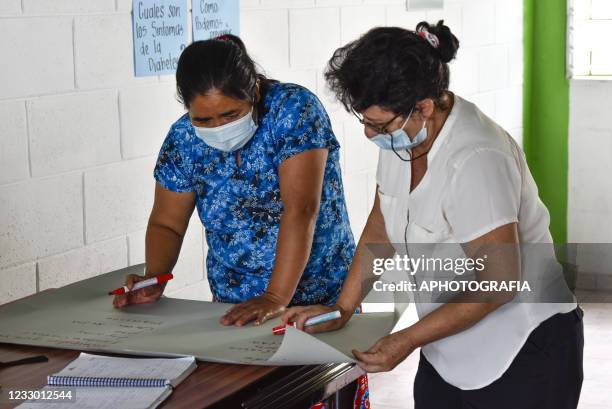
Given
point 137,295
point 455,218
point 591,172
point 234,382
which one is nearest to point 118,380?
point 234,382

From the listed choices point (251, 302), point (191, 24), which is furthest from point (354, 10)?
point (251, 302)

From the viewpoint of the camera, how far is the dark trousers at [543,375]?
180 centimetres

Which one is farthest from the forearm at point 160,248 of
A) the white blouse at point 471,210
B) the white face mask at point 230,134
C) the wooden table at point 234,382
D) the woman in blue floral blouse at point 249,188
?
the white blouse at point 471,210

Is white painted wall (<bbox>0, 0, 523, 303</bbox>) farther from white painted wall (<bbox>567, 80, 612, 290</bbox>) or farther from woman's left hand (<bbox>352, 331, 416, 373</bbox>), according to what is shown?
white painted wall (<bbox>567, 80, 612, 290</bbox>)

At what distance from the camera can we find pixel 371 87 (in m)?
1.66

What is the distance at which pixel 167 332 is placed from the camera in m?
1.91

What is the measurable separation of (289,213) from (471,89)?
9.87 feet

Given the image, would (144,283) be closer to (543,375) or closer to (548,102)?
(543,375)

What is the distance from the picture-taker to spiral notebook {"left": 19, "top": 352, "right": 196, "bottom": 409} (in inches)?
61.6

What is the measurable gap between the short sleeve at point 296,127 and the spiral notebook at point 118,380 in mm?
584

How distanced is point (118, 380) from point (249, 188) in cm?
64

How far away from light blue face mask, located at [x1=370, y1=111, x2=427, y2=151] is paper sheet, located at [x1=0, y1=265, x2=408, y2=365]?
35 cm

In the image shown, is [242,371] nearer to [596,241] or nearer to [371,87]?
[371,87]

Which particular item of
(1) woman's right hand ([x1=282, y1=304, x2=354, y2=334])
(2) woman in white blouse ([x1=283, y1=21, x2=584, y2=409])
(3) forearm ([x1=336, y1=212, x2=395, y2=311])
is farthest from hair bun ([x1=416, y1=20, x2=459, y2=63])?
(1) woman's right hand ([x1=282, y1=304, x2=354, y2=334])
